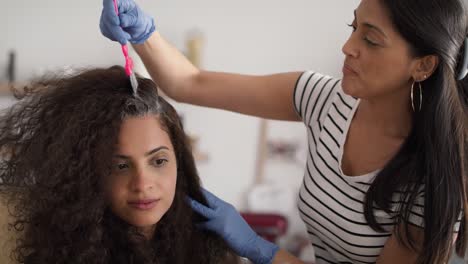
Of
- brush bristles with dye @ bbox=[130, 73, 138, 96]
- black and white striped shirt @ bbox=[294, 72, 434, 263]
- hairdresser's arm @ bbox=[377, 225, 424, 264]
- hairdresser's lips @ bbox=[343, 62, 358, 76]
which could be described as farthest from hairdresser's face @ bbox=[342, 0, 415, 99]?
brush bristles with dye @ bbox=[130, 73, 138, 96]

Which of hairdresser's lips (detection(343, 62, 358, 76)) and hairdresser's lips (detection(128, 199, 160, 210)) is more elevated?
hairdresser's lips (detection(343, 62, 358, 76))

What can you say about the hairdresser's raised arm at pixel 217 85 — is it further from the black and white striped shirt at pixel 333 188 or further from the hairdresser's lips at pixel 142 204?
the hairdresser's lips at pixel 142 204

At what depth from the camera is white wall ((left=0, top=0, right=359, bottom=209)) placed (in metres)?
2.45

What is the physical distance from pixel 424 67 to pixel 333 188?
32 centimetres

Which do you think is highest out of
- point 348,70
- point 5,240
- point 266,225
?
point 348,70

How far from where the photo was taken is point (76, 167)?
0.99 metres

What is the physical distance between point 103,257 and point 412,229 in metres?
0.61

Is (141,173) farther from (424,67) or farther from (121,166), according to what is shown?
(424,67)

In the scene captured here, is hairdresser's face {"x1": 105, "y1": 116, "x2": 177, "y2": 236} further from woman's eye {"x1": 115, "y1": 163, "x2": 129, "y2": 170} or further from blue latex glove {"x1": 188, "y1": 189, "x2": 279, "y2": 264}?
blue latex glove {"x1": 188, "y1": 189, "x2": 279, "y2": 264}

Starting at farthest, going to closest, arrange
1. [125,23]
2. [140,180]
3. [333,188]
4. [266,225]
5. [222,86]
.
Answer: [266,225], [222,86], [333,188], [125,23], [140,180]

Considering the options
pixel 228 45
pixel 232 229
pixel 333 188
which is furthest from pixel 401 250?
pixel 228 45

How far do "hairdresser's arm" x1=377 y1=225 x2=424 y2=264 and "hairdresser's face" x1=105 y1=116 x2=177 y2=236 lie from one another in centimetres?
46

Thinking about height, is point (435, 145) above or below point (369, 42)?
below

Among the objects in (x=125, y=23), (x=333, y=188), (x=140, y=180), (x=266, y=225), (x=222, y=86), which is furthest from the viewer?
(x=266, y=225)
